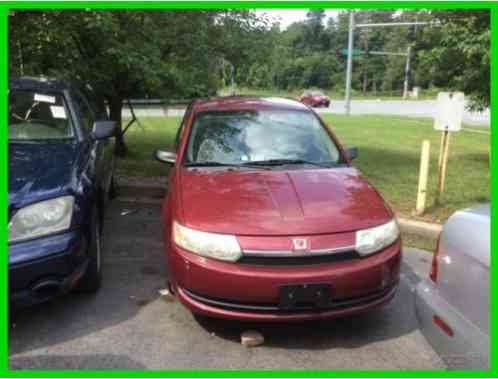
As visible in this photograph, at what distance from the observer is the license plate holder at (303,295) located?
115 inches

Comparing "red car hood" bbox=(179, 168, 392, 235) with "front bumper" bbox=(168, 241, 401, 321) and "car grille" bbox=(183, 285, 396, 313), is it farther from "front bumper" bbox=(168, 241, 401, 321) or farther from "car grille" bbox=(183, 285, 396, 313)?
"car grille" bbox=(183, 285, 396, 313)

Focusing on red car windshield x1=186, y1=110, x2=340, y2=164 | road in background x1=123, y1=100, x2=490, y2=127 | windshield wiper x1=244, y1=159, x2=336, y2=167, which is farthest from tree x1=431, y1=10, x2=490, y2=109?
windshield wiper x1=244, y1=159, x2=336, y2=167

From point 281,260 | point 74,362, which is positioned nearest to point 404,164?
point 281,260

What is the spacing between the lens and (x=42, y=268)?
9.92 feet

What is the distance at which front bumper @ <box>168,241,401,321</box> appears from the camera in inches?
116

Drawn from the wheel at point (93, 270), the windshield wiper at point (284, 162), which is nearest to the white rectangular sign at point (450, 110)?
the windshield wiper at point (284, 162)

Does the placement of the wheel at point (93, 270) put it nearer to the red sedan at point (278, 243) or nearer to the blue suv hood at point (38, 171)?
the blue suv hood at point (38, 171)

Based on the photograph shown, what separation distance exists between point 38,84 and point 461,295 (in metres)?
4.18

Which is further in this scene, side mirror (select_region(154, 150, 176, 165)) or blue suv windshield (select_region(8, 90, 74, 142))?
side mirror (select_region(154, 150, 176, 165))

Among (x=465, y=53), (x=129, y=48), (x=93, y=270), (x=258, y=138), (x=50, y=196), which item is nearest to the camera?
(x=50, y=196)

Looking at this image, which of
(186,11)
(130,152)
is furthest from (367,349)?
(130,152)

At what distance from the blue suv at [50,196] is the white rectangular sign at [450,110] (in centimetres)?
373

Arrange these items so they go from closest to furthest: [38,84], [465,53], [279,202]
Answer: [279,202] → [38,84] → [465,53]

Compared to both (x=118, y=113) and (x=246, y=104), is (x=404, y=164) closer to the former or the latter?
(x=246, y=104)
